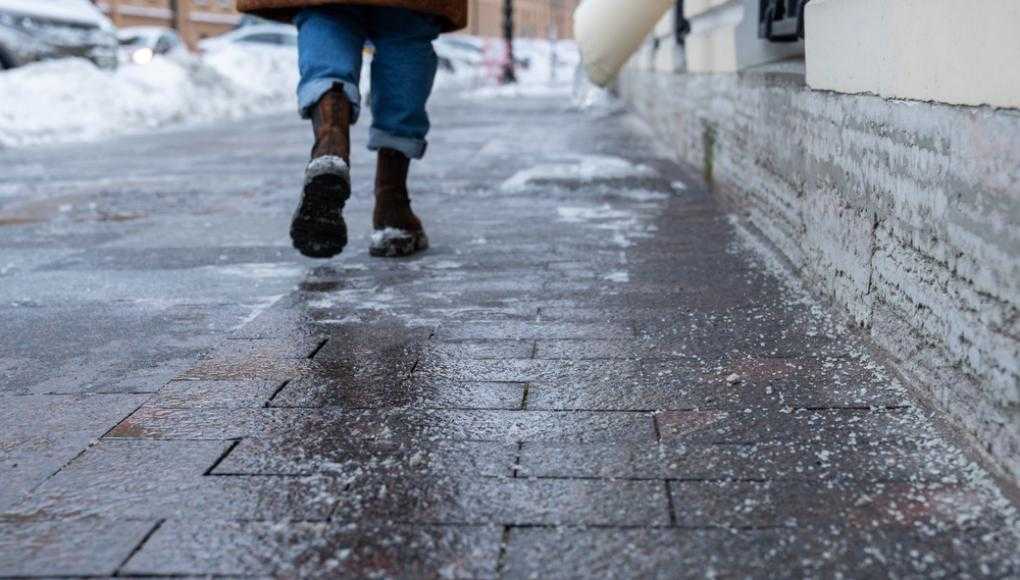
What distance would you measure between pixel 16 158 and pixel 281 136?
2.80 metres

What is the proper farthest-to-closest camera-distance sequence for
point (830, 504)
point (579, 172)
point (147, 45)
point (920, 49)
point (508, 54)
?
1. point (508, 54)
2. point (147, 45)
3. point (579, 172)
4. point (920, 49)
5. point (830, 504)

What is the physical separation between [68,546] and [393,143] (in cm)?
254

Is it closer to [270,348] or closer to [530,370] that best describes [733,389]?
[530,370]

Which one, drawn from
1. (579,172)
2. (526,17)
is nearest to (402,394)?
(579,172)

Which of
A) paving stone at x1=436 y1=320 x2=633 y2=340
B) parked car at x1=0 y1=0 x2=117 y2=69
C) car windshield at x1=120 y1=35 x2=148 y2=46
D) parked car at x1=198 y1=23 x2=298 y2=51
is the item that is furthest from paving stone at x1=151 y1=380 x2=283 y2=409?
parked car at x1=198 y1=23 x2=298 y2=51

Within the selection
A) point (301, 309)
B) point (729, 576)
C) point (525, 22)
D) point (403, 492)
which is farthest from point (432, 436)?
point (525, 22)

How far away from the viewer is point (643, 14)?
4.66 metres

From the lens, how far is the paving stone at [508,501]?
175 cm

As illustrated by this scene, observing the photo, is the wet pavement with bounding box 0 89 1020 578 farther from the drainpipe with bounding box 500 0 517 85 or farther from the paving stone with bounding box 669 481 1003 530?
the drainpipe with bounding box 500 0 517 85

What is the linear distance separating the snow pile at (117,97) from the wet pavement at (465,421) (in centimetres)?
779

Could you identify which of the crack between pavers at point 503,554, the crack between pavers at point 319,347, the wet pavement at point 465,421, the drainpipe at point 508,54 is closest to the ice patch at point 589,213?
the wet pavement at point 465,421

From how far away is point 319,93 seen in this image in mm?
3576

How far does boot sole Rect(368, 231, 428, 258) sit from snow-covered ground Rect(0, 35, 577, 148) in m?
7.68

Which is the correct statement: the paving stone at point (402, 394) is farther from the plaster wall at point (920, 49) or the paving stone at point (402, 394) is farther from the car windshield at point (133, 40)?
the car windshield at point (133, 40)
